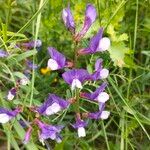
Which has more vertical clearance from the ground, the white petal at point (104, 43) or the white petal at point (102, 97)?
the white petal at point (104, 43)

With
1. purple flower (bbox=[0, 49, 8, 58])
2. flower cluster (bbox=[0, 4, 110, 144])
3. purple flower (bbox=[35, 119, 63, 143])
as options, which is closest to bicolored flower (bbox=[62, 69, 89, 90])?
flower cluster (bbox=[0, 4, 110, 144])

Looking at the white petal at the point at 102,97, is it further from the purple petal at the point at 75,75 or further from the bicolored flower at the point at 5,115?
the bicolored flower at the point at 5,115

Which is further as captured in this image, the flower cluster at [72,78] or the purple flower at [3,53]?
the purple flower at [3,53]

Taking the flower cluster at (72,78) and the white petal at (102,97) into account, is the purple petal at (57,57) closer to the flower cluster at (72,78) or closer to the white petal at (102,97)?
the flower cluster at (72,78)

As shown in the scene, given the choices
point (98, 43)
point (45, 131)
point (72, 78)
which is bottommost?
point (45, 131)

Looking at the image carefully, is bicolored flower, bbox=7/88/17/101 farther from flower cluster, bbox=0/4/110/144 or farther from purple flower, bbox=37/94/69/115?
purple flower, bbox=37/94/69/115

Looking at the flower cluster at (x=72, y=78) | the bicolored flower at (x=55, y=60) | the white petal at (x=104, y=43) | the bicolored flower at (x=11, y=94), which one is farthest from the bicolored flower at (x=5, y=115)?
the white petal at (x=104, y=43)

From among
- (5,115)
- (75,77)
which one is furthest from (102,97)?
(5,115)

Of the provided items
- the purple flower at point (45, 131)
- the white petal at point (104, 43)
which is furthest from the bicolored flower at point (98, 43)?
the purple flower at point (45, 131)

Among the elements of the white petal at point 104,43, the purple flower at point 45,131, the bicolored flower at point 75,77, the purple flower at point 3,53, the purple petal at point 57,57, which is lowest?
the purple flower at point 45,131

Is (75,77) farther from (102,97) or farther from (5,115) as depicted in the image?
(5,115)

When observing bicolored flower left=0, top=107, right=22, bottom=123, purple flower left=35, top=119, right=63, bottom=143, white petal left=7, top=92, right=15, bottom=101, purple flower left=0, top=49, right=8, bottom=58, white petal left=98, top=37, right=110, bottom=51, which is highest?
white petal left=98, top=37, right=110, bottom=51
